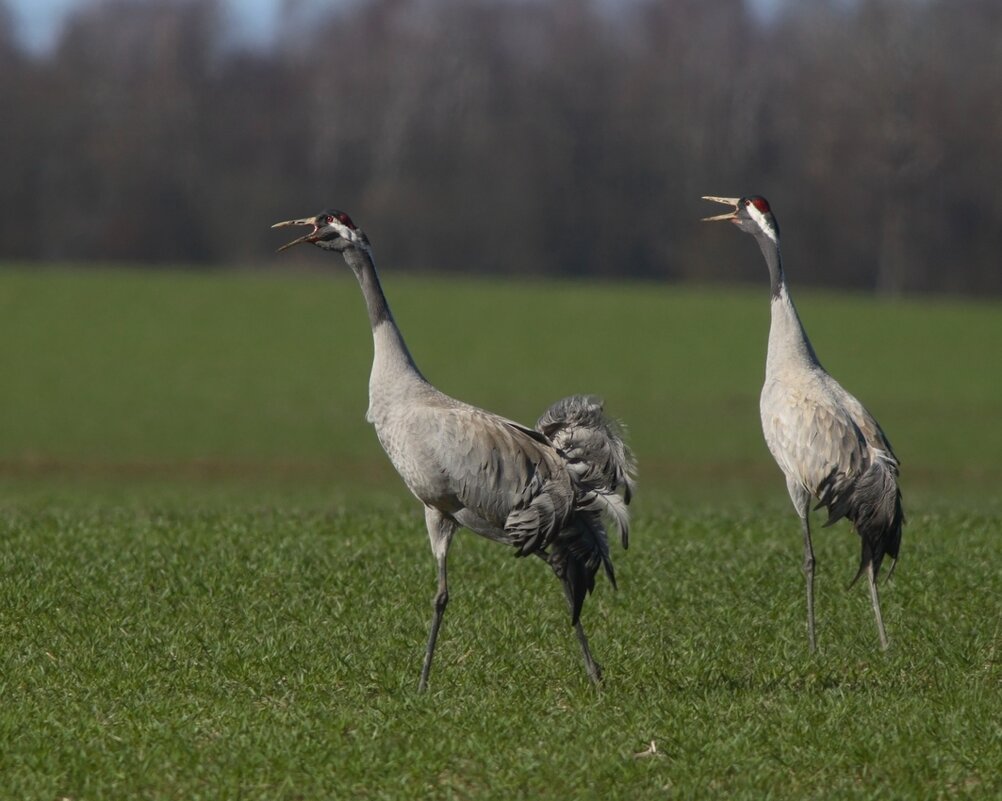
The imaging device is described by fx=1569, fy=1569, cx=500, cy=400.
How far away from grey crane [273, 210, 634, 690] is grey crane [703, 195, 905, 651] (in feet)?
4.08

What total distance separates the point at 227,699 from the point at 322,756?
3.42 feet

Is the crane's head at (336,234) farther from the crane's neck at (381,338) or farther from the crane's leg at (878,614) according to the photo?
the crane's leg at (878,614)

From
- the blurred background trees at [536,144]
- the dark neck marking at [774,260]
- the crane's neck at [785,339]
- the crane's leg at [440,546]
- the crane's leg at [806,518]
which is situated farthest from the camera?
the blurred background trees at [536,144]

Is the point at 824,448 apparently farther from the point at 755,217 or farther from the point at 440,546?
the point at 440,546

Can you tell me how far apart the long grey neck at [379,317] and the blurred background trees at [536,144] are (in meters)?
→ 44.9

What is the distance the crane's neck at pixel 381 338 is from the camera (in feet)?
22.9

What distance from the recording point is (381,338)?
7066 mm

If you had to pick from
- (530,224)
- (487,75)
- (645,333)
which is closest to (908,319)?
(645,333)

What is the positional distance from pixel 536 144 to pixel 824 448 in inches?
1980

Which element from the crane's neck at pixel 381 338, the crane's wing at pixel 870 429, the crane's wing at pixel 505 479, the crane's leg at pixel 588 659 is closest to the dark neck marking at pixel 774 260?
Answer: the crane's wing at pixel 870 429

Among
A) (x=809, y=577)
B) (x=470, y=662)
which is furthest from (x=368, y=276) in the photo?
(x=809, y=577)

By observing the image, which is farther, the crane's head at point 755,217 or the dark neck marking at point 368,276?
the crane's head at point 755,217

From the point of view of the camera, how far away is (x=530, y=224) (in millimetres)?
56594

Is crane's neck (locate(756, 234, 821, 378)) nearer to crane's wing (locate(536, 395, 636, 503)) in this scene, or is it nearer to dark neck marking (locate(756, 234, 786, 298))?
dark neck marking (locate(756, 234, 786, 298))
